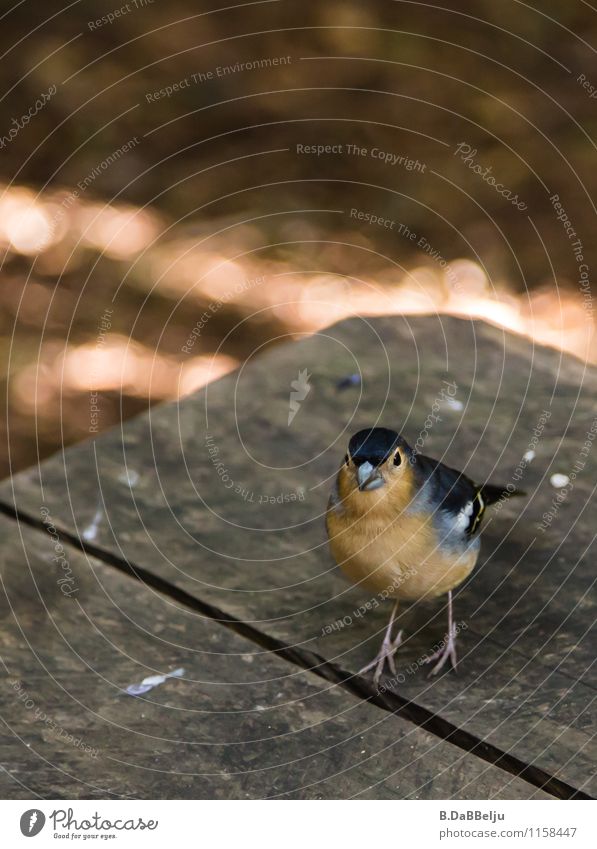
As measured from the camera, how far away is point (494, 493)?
11.8 ft

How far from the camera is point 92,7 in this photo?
8.70 m

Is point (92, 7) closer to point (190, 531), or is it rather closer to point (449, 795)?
point (190, 531)

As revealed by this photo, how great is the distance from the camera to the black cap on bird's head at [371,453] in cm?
304

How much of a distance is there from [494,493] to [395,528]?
60cm

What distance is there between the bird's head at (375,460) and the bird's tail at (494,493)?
0.48 m

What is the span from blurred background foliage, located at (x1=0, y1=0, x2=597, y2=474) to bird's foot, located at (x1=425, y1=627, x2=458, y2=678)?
12.3 feet

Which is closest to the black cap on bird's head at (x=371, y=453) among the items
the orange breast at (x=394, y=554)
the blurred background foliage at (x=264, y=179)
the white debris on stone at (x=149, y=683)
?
the orange breast at (x=394, y=554)

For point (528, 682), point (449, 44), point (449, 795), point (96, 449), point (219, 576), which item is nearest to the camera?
point (449, 795)

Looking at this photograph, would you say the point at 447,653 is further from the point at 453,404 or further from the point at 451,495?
the point at 453,404

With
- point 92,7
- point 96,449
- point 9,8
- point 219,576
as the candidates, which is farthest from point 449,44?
point 219,576

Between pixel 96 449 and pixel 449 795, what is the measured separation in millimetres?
1945
